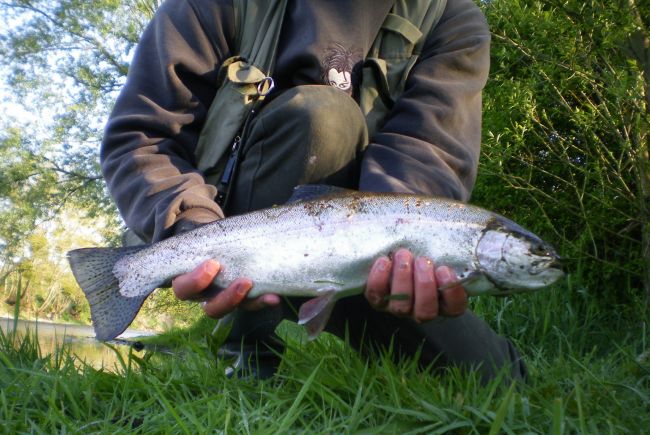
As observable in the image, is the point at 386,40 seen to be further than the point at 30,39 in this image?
No

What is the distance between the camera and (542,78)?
4258mm

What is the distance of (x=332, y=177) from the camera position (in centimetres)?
267

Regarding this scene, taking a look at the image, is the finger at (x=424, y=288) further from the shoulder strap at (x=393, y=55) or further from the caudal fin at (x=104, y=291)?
the shoulder strap at (x=393, y=55)

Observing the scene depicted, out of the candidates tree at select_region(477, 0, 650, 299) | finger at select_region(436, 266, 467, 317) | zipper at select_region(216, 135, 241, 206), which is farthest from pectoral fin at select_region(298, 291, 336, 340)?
tree at select_region(477, 0, 650, 299)

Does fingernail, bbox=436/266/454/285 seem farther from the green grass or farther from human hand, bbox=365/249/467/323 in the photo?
the green grass

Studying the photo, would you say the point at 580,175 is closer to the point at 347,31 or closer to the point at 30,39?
the point at 347,31

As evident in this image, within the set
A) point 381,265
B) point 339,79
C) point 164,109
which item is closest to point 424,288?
point 381,265

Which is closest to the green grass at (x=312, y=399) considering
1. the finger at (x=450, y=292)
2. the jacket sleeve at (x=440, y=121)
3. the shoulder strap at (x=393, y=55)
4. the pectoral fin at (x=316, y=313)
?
the pectoral fin at (x=316, y=313)

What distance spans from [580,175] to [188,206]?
3.11m

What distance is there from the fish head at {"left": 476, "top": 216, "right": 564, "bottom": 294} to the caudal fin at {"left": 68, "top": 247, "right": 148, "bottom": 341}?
3.63 feet

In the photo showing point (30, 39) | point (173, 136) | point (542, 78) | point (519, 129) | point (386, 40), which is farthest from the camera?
point (30, 39)

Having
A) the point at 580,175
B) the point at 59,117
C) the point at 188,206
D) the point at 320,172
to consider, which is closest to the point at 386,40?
the point at 320,172

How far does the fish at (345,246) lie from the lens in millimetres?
2090

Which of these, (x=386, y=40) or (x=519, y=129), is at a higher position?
(x=386, y=40)
